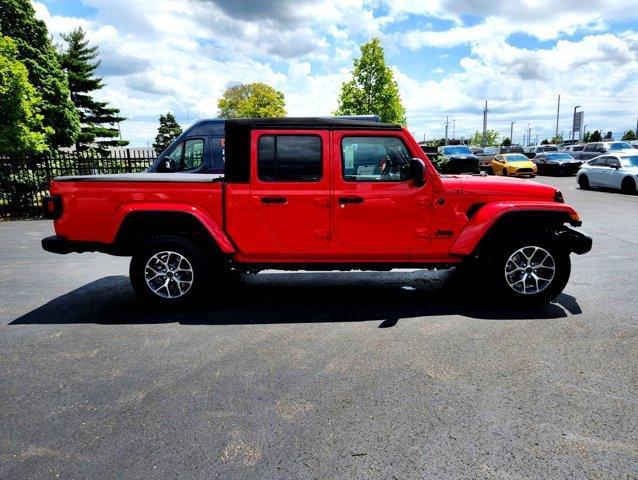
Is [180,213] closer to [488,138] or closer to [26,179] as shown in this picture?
[26,179]

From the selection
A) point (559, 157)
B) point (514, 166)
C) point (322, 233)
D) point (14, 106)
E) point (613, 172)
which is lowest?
point (322, 233)

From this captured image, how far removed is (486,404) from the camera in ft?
9.70

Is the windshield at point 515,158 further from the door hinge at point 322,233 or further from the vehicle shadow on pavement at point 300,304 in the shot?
the door hinge at point 322,233

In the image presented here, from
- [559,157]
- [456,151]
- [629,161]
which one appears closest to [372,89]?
[456,151]

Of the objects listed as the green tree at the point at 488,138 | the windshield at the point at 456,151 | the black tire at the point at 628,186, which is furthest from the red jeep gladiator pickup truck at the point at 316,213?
the green tree at the point at 488,138

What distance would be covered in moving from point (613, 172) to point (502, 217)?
53.7ft

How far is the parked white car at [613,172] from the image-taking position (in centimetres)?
1706

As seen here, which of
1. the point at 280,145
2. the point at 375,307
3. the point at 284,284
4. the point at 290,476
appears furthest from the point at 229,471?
the point at 284,284

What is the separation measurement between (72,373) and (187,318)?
4.45 feet

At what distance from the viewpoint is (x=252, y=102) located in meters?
70.6

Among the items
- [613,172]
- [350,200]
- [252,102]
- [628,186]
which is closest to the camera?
[350,200]

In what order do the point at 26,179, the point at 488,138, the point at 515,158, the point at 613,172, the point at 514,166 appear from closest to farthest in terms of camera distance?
the point at 26,179
the point at 613,172
the point at 514,166
the point at 515,158
the point at 488,138

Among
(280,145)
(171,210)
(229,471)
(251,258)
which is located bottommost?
(229,471)

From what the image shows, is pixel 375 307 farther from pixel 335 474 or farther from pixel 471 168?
pixel 471 168
